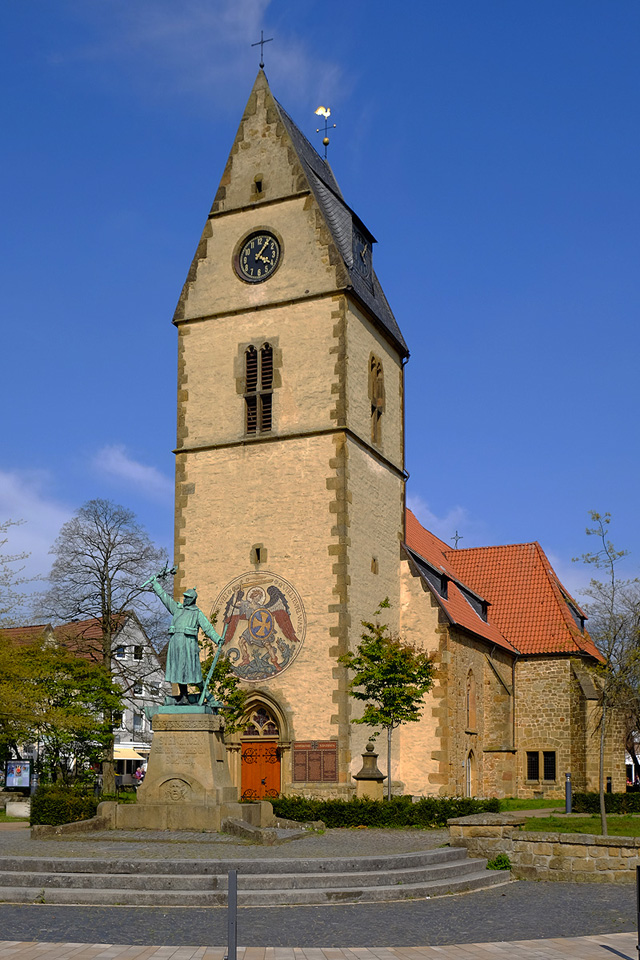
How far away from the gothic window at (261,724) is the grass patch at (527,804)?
7.71 metres

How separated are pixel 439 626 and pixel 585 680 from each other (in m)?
10.4

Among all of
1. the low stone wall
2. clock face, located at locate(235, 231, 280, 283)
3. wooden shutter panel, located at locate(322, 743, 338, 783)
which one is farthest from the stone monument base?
clock face, located at locate(235, 231, 280, 283)

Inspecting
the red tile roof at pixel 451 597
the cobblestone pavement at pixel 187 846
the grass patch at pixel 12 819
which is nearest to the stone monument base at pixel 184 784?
the cobblestone pavement at pixel 187 846

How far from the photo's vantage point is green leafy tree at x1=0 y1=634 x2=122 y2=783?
2977cm

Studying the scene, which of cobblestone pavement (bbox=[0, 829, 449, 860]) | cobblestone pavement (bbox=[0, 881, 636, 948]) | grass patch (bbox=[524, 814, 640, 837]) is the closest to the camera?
cobblestone pavement (bbox=[0, 881, 636, 948])

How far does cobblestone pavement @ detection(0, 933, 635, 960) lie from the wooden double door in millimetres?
17357

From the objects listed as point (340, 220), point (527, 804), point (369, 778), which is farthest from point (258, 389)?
point (527, 804)

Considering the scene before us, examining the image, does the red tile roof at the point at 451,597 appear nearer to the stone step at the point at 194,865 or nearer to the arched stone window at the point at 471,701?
the arched stone window at the point at 471,701

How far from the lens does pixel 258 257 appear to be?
31.0 meters

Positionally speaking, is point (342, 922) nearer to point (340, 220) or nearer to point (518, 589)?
point (340, 220)

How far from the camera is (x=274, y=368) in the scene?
1176 inches

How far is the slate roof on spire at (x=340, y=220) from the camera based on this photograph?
30.6 m

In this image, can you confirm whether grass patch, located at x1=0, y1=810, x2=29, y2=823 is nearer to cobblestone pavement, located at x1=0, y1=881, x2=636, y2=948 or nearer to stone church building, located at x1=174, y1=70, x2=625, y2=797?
stone church building, located at x1=174, y1=70, x2=625, y2=797

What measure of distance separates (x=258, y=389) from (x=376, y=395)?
4.06 m
